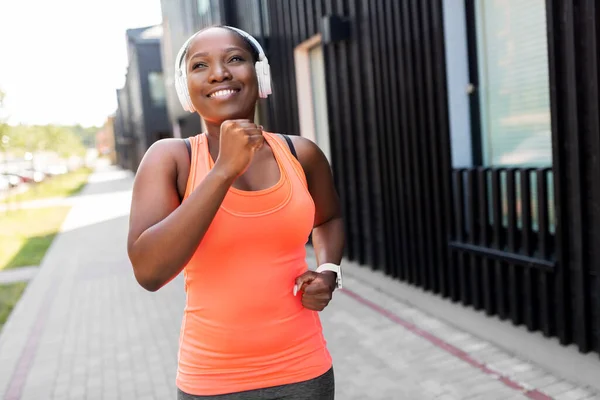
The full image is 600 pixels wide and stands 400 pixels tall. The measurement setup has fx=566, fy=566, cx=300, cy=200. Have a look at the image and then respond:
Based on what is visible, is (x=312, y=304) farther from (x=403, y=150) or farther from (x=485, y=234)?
(x=403, y=150)

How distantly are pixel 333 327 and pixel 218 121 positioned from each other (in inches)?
162

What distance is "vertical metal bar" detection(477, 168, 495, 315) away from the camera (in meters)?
4.87

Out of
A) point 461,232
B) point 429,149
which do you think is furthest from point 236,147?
point 429,149

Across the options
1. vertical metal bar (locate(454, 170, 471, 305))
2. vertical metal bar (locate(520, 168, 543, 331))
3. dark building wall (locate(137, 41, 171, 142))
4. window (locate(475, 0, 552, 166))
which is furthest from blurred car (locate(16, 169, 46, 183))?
vertical metal bar (locate(520, 168, 543, 331))

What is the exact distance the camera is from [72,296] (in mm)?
7809

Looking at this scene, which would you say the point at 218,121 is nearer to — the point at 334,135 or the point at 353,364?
Answer: the point at 353,364

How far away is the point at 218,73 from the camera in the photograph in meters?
1.46

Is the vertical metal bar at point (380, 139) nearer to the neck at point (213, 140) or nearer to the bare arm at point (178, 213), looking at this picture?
the neck at point (213, 140)

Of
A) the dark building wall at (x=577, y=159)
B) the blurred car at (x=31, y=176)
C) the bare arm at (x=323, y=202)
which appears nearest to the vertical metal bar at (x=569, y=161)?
the dark building wall at (x=577, y=159)

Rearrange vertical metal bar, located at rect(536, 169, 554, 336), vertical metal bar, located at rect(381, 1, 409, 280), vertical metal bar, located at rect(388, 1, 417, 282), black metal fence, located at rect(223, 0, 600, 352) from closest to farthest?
1. black metal fence, located at rect(223, 0, 600, 352)
2. vertical metal bar, located at rect(536, 169, 554, 336)
3. vertical metal bar, located at rect(388, 1, 417, 282)
4. vertical metal bar, located at rect(381, 1, 409, 280)

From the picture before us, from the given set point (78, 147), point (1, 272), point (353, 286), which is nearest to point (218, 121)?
point (353, 286)

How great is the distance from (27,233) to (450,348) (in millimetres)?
13855

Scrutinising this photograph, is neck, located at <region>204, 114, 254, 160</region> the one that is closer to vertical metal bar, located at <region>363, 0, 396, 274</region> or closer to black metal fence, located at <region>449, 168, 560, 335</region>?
black metal fence, located at <region>449, 168, 560, 335</region>

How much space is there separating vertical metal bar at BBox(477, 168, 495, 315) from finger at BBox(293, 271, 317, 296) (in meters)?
3.67
